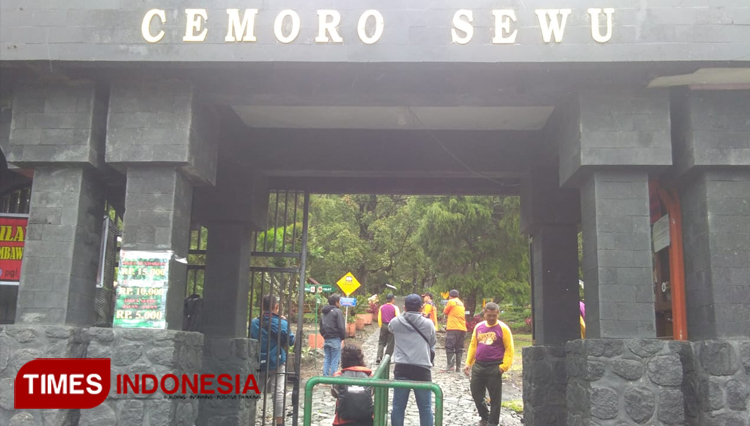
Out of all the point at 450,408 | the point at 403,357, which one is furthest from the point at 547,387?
the point at 403,357

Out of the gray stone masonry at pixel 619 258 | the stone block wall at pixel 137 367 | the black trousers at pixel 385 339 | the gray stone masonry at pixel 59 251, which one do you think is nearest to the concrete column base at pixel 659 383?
the gray stone masonry at pixel 619 258

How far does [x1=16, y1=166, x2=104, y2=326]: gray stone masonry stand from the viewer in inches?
235

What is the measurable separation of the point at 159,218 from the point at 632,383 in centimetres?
465

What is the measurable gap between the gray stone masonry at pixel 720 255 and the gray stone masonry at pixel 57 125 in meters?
6.01

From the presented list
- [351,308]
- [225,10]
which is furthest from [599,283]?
[351,308]

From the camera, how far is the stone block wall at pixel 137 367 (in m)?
5.71

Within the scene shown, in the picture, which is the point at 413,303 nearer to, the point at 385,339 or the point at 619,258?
the point at 619,258

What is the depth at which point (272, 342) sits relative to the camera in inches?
368

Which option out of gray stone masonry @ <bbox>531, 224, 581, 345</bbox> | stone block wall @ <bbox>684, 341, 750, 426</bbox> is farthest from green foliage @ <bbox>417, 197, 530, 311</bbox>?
stone block wall @ <bbox>684, 341, 750, 426</bbox>

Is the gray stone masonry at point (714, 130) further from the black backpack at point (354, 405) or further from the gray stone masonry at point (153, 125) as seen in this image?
the gray stone masonry at point (153, 125)

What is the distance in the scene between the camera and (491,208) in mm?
19938

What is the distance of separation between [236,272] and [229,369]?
131 cm

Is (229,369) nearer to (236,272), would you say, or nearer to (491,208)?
(236,272)

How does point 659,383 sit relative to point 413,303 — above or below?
below
